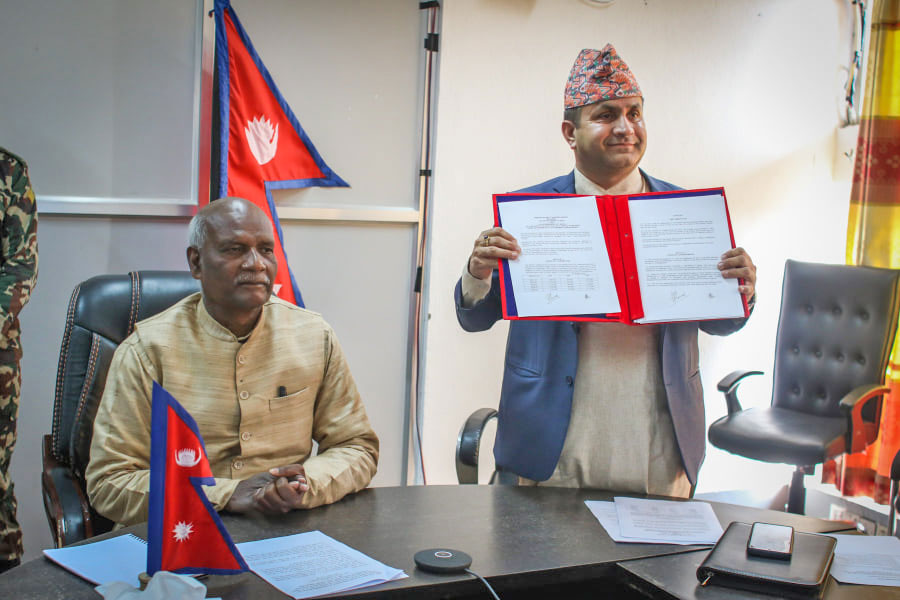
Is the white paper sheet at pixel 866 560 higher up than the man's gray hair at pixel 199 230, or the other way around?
the man's gray hair at pixel 199 230

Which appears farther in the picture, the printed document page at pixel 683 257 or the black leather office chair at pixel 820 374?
the black leather office chair at pixel 820 374

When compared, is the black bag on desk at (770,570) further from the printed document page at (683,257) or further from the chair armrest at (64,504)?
the chair armrest at (64,504)

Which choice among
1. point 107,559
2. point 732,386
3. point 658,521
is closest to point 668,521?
point 658,521

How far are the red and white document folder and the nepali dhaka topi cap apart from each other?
0.24 meters

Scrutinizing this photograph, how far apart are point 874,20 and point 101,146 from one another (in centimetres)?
344

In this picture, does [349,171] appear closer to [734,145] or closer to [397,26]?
[397,26]

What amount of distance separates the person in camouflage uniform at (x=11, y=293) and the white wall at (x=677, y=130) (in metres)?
1.42

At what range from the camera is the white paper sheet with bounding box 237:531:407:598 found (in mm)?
1214

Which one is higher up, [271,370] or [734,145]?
[734,145]

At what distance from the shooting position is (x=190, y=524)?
1188 millimetres

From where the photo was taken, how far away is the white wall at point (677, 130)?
10.3 feet

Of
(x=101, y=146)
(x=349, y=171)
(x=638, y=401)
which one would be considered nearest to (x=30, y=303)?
(x=101, y=146)

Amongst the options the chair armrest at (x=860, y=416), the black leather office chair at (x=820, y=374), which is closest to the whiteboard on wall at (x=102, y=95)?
the black leather office chair at (x=820, y=374)

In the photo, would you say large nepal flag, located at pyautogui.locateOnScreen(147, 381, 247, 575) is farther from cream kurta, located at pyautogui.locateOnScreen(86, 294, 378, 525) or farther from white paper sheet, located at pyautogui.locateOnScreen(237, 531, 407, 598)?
cream kurta, located at pyautogui.locateOnScreen(86, 294, 378, 525)
